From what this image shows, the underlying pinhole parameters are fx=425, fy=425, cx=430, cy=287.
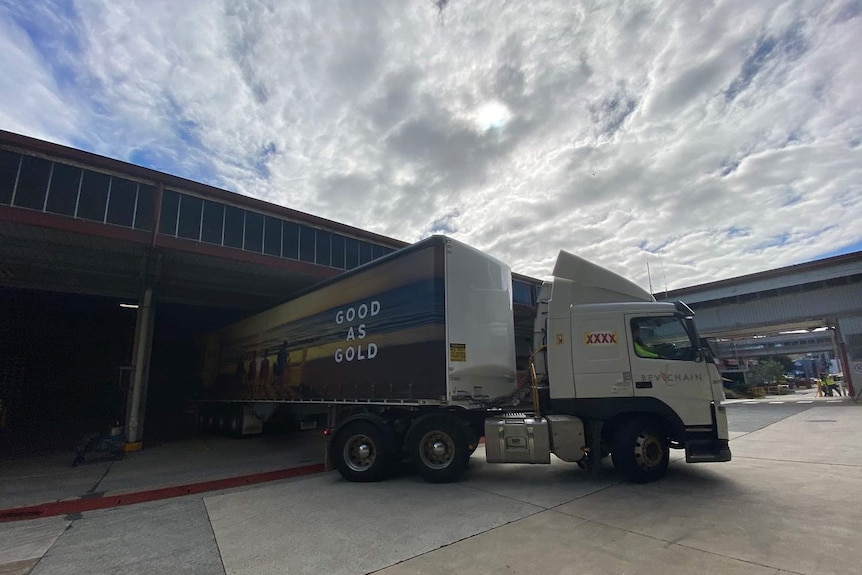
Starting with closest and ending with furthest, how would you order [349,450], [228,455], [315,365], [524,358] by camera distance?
[349,450]
[524,358]
[315,365]
[228,455]

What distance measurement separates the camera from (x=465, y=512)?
5.71 m

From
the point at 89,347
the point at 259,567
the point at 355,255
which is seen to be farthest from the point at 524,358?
the point at 89,347

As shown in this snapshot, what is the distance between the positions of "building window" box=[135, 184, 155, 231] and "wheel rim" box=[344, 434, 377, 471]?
9.79 metres

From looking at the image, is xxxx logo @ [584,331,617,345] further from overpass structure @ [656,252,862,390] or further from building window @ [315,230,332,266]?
overpass structure @ [656,252,862,390]

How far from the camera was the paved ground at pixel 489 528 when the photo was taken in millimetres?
4094

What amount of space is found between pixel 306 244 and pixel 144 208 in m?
5.36

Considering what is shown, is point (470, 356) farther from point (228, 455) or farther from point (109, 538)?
point (228, 455)

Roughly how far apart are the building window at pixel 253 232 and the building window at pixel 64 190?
4761 millimetres

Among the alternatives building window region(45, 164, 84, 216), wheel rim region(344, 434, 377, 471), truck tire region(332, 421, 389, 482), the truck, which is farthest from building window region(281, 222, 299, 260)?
wheel rim region(344, 434, 377, 471)

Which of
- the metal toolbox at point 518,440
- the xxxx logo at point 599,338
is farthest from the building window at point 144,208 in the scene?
the xxxx logo at point 599,338

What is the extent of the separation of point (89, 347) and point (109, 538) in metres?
30.5

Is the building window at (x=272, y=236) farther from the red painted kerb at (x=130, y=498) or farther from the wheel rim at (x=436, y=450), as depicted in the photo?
the wheel rim at (x=436, y=450)

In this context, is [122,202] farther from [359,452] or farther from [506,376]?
[506,376]

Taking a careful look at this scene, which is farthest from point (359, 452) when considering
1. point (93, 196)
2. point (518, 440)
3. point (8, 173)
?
point (8, 173)
